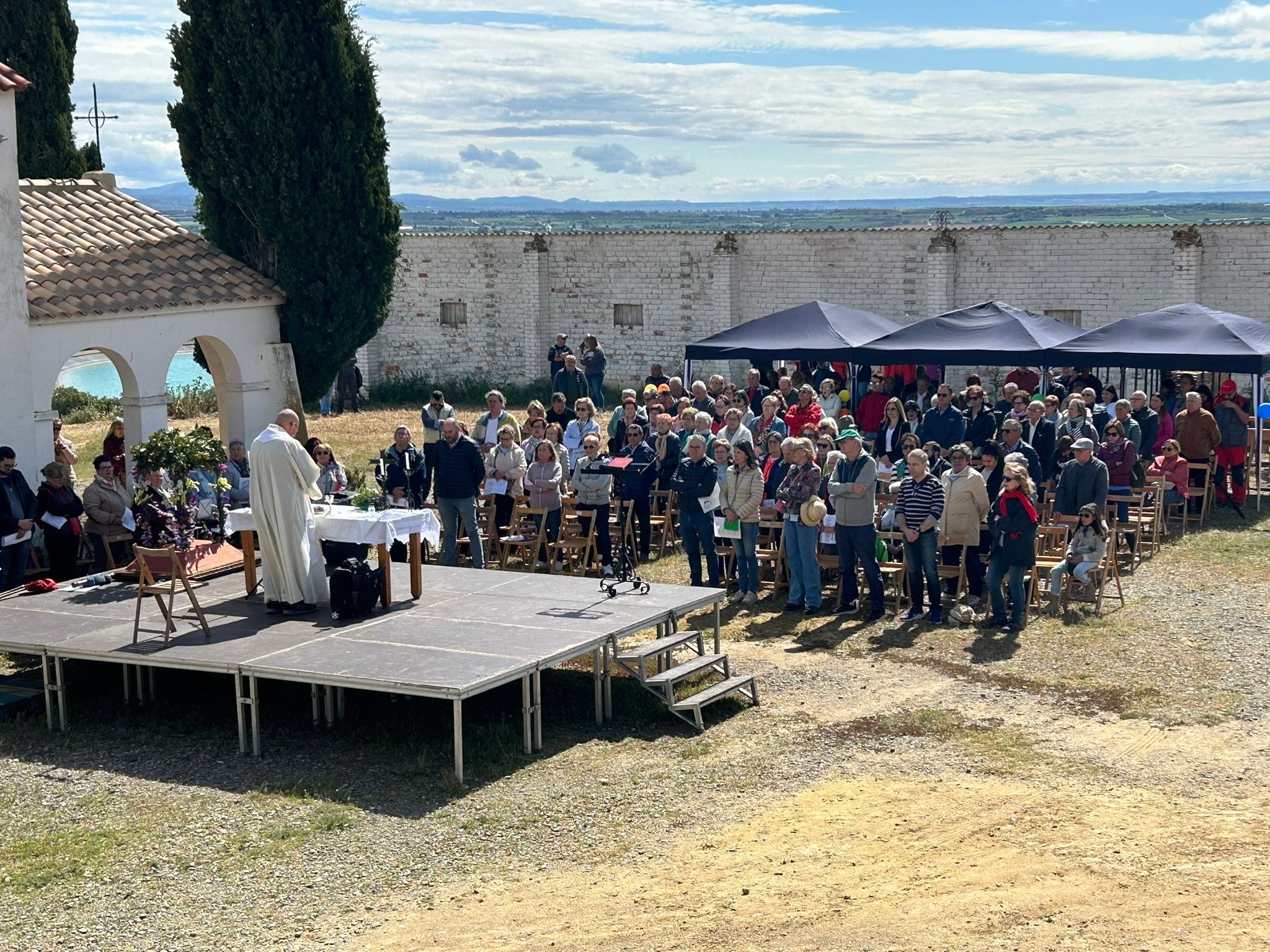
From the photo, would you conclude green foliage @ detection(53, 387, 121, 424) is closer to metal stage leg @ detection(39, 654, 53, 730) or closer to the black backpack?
metal stage leg @ detection(39, 654, 53, 730)

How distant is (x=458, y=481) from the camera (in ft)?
48.0

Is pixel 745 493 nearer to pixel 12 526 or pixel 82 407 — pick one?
pixel 12 526

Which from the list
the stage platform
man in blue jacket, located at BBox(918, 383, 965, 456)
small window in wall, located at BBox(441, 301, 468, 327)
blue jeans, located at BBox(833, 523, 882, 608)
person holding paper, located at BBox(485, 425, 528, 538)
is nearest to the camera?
the stage platform

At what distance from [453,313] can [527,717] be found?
22.2 meters

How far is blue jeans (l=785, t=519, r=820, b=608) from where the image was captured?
13430 mm

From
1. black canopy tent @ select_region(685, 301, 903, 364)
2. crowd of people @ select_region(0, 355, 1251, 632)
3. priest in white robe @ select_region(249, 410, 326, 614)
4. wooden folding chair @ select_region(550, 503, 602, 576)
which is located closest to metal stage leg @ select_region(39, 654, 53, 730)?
priest in white robe @ select_region(249, 410, 326, 614)

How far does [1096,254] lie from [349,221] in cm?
1290

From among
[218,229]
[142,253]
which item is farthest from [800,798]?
[218,229]

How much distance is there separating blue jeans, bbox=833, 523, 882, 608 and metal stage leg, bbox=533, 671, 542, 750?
3.80 meters

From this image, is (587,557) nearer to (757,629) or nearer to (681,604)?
(757,629)

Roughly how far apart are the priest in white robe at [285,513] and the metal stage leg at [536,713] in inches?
96.1

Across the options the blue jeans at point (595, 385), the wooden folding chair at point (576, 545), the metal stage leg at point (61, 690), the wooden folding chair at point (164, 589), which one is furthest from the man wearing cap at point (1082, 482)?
the blue jeans at point (595, 385)

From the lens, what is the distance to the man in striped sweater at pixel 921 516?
12875 millimetres

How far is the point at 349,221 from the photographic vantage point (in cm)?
1895
